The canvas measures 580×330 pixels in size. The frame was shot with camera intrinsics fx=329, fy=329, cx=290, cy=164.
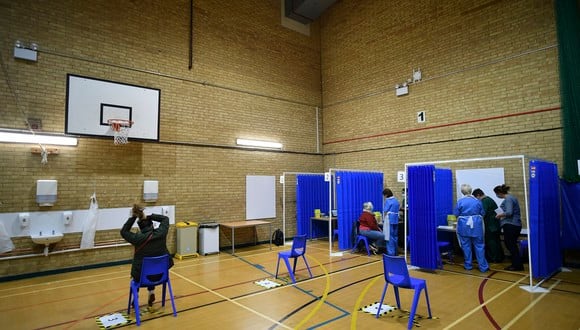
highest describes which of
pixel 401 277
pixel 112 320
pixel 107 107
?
pixel 107 107

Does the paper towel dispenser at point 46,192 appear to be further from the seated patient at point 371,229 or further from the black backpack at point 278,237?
the seated patient at point 371,229

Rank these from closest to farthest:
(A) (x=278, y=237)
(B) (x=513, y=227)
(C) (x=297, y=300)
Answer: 1. (C) (x=297, y=300)
2. (B) (x=513, y=227)
3. (A) (x=278, y=237)

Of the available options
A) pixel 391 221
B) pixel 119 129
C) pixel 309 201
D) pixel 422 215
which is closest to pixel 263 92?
pixel 309 201

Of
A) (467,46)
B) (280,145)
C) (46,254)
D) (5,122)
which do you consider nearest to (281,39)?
(280,145)

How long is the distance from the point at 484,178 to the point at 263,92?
6.66 m

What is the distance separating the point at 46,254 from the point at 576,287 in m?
9.79

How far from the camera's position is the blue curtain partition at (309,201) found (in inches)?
406

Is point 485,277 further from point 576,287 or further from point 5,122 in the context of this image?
point 5,122

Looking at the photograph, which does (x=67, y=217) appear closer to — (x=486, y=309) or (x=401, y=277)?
(x=401, y=277)

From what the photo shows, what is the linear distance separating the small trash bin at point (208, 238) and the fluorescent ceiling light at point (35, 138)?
3.54 m

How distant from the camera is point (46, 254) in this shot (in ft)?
22.2

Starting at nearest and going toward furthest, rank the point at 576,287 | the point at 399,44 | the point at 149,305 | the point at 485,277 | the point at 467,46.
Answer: the point at 149,305, the point at 576,287, the point at 485,277, the point at 467,46, the point at 399,44

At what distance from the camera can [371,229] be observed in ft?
27.1

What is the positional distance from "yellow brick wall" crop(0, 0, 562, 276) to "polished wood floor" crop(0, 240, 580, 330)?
1.83m
